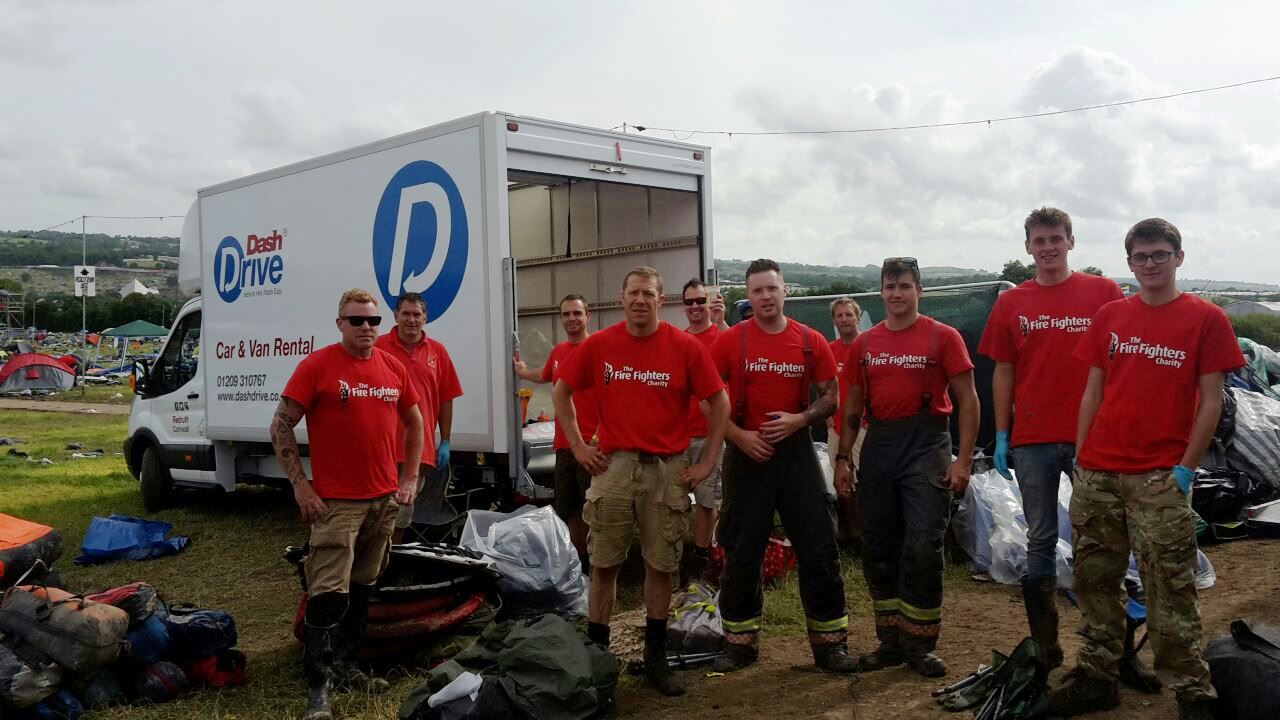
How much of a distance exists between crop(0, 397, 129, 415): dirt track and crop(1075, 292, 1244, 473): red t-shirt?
86.1ft

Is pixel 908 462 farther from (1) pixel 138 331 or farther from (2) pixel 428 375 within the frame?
(1) pixel 138 331

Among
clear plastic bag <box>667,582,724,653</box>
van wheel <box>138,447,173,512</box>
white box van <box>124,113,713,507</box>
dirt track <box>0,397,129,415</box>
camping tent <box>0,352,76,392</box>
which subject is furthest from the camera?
camping tent <box>0,352,76,392</box>

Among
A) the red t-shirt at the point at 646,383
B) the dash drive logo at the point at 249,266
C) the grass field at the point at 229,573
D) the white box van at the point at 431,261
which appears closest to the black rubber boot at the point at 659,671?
the grass field at the point at 229,573

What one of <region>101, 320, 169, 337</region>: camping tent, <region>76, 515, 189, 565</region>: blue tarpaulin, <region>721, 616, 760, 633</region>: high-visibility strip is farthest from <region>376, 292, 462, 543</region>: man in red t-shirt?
<region>101, 320, 169, 337</region>: camping tent

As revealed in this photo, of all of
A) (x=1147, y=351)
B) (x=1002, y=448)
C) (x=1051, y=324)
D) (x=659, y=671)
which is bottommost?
(x=659, y=671)

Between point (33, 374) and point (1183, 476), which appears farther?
point (33, 374)

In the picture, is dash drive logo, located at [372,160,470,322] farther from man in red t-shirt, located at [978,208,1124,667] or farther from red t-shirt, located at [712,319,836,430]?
man in red t-shirt, located at [978,208,1124,667]

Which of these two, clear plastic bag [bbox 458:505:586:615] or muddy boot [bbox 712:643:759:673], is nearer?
muddy boot [bbox 712:643:759:673]

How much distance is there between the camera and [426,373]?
5.98 meters

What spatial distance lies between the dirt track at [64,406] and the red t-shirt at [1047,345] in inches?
1010

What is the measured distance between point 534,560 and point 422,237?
246 centimetres

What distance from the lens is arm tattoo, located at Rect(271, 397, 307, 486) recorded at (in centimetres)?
443

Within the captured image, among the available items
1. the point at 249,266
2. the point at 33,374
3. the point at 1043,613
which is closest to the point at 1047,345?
the point at 1043,613

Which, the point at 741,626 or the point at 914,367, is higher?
the point at 914,367
